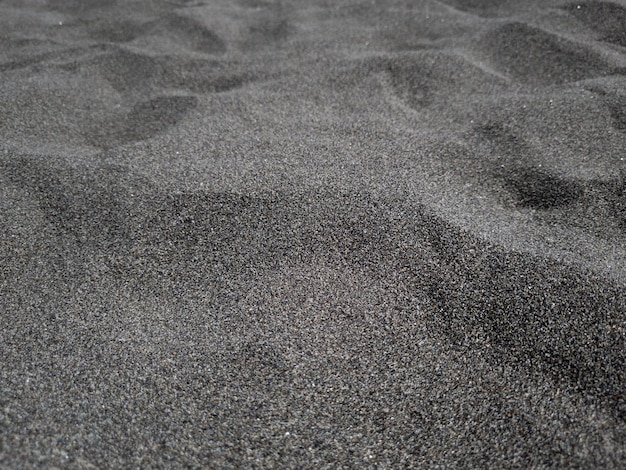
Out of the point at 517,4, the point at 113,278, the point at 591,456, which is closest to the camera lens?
the point at 591,456

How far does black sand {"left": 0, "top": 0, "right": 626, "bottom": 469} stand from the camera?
86cm

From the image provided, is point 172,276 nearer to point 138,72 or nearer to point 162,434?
point 162,434

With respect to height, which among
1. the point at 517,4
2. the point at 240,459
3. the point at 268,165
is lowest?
the point at 240,459

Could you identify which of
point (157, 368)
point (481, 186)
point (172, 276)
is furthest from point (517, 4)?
point (157, 368)

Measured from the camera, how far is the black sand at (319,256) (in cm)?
86

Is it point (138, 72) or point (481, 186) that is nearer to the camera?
point (481, 186)

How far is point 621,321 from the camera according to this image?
37.9 inches

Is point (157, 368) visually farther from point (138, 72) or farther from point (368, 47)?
point (368, 47)

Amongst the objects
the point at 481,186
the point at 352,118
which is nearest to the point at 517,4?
the point at 352,118

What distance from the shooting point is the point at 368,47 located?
194cm

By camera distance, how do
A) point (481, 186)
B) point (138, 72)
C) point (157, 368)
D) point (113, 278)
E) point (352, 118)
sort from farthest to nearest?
point (138, 72) < point (352, 118) < point (481, 186) < point (113, 278) < point (157, 368)

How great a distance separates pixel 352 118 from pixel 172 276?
718 millimetres

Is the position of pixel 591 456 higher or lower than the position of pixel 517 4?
lower

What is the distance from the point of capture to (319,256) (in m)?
1.15
